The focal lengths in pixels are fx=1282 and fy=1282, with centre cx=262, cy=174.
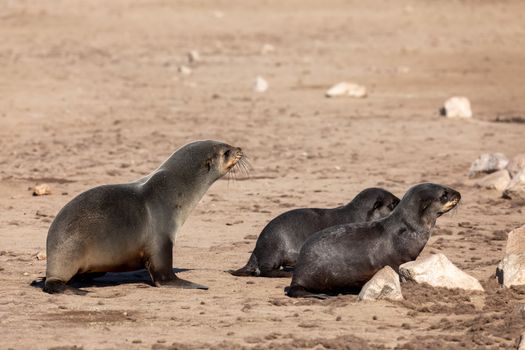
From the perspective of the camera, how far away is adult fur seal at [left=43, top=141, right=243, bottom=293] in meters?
8.53

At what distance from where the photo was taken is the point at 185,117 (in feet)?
59.6

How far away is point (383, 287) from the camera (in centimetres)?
796

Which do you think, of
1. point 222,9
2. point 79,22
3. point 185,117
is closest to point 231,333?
point 185,117

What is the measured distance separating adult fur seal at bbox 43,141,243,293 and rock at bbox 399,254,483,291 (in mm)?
1432

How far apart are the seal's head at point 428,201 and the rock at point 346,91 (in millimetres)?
11326

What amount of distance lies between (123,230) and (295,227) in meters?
1.38

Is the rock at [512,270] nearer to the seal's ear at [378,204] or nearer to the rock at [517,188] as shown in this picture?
the seal's ear at [378,204]

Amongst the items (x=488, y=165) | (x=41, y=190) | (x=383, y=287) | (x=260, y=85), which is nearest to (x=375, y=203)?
(x=383, y=287)

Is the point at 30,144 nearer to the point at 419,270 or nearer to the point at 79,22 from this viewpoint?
the point at 419,270

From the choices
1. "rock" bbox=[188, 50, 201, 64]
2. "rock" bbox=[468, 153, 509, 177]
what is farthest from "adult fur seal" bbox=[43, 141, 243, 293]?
"rock" bbox=[188, 50, 201, 64]

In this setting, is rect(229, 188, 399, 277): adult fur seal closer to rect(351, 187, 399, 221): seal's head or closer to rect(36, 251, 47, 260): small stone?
rect(351, 187, 399, 221): seal's head

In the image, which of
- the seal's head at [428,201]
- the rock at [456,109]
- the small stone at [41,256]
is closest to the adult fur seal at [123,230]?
the small stone at [41,256]

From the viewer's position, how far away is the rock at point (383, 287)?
26.1 ft

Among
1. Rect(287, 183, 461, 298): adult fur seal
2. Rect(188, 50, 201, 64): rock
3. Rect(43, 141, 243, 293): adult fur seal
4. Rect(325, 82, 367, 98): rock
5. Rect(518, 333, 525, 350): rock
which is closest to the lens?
Rect(518, 333, 525, 350): rock
